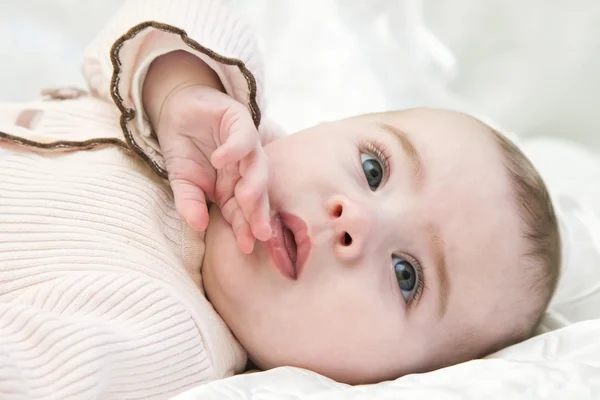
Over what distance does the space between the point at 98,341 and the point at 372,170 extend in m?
0.41

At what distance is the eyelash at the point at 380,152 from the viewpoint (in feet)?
2.91

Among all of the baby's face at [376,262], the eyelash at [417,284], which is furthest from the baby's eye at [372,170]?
the eyelash at [417,284]

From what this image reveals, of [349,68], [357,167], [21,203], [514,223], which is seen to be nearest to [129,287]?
[21,203]

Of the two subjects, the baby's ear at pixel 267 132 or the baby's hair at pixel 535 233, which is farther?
the baby's ear at pixel 267 132

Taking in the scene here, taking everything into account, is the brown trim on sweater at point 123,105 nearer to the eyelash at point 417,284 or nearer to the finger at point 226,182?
the finger at point 226,182

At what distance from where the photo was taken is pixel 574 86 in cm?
154

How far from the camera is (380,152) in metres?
0.90

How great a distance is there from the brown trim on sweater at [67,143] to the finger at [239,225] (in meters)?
0.17

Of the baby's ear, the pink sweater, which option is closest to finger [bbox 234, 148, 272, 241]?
the pink sweater

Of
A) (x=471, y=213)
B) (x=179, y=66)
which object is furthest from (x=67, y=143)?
(x=471, y=213)

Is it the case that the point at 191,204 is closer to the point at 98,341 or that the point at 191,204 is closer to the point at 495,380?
the point at 98,341

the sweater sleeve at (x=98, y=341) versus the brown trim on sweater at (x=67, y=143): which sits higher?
the brown trim on sweater at (x=67, y=143)

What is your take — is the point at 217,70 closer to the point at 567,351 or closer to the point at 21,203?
the point at 21,203

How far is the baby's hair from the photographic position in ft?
2.90
